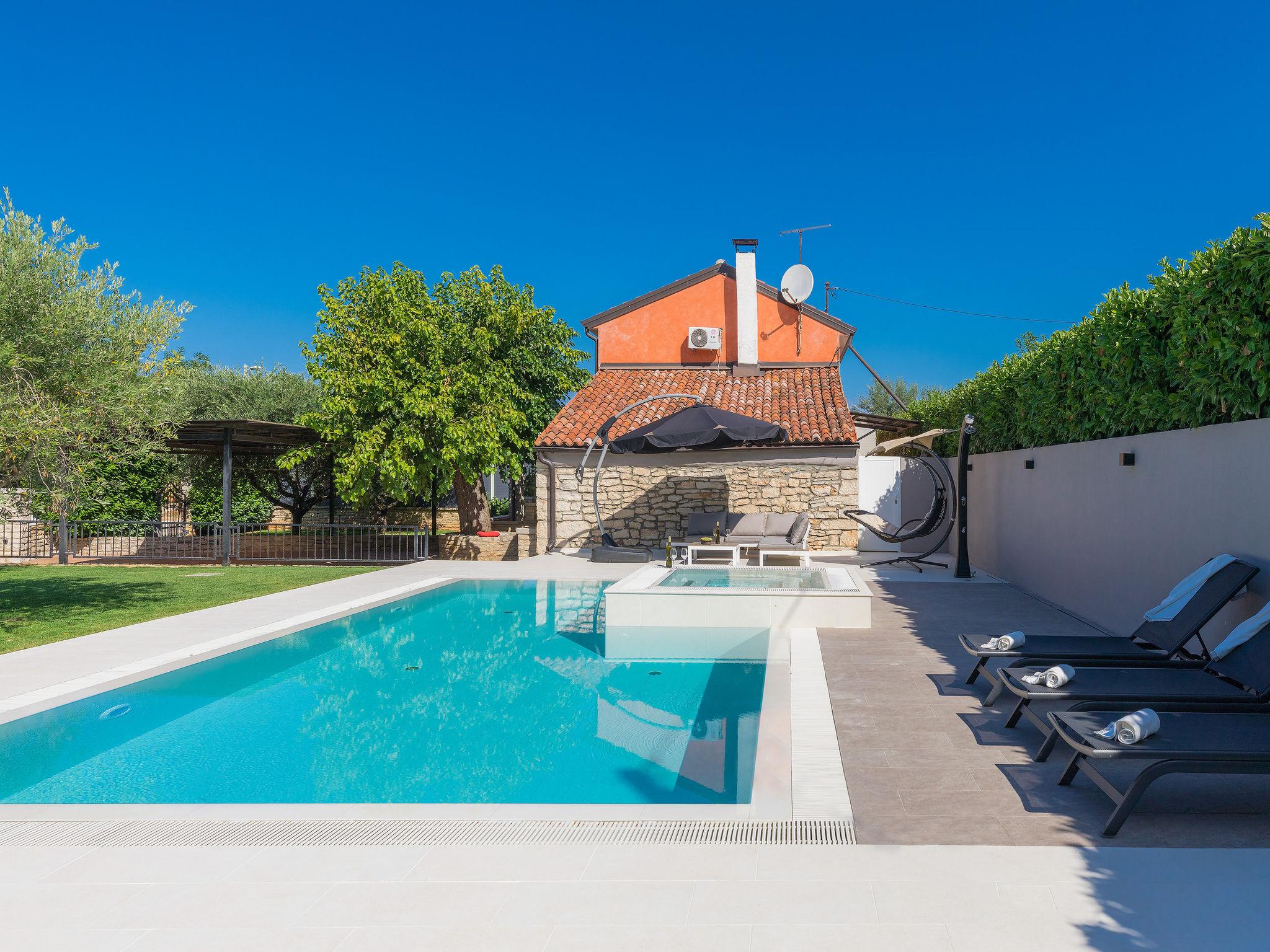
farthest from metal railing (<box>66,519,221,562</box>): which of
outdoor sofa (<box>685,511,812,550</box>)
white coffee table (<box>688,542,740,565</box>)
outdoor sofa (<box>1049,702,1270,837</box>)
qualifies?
outdoor sofa (<box>1049,702,1270,837</box>)

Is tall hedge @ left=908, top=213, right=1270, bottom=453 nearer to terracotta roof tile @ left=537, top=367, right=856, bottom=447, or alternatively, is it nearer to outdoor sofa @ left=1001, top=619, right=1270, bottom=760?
outdoor sofa @ left=1001, top=619, right=1270, bottom=760

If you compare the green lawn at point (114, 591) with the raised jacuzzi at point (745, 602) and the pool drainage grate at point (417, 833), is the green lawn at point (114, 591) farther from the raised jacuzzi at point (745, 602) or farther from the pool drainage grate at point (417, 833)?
the raised jacuzzi at point (745, 602)

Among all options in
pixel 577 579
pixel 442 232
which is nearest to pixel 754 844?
pixel 577 579

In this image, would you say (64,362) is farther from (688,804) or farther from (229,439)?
(229,439)

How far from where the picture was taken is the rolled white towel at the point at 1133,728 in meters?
3.87

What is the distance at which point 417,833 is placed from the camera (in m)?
3.93

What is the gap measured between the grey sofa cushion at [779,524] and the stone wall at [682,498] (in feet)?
7.17

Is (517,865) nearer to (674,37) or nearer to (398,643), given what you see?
(398,643)

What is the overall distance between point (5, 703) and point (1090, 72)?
79.9 feet

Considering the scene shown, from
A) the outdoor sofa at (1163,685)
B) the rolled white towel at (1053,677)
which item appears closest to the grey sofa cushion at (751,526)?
the outdoor sofa at (1163,685)

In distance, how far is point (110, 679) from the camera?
275 inches

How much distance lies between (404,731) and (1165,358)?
7.74 metres

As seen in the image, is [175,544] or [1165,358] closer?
[1165,358]

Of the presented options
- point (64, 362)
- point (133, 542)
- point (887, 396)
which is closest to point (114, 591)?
point (64, 362)
